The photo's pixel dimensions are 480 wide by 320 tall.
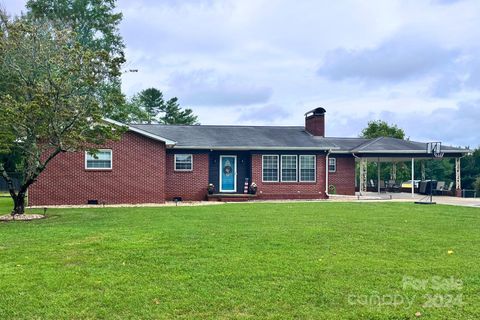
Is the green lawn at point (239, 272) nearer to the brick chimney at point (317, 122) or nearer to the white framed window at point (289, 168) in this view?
the white framed window at point (289, 168)

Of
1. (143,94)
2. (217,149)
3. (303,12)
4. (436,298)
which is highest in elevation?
(143,94)

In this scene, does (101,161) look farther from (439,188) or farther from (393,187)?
(439,188)

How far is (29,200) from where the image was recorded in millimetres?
17406

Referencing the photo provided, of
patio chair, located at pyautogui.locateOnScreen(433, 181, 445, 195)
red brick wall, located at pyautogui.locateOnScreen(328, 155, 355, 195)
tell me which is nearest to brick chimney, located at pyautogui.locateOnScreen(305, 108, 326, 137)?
red brick wall, located at pyautogui.locateOnScreen(328, 155, 355, 195)

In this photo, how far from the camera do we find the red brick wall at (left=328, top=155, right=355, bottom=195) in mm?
24938

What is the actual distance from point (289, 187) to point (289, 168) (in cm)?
95

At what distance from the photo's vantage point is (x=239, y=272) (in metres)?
5.59

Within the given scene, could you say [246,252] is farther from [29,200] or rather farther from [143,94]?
[143,94]

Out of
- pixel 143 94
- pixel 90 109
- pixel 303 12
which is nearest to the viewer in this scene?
pixel 90 109

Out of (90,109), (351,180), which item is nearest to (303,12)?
(90,109)

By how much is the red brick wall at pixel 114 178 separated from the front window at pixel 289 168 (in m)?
6.22

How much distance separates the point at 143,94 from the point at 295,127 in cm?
3451

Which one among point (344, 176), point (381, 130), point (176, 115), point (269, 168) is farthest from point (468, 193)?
point (176, 115)

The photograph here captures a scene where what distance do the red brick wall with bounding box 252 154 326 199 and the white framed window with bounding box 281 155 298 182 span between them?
26cm
